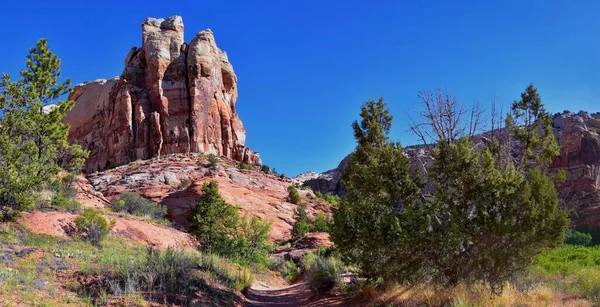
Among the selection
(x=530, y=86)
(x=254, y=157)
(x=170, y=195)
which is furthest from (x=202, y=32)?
(x=530, y=86)

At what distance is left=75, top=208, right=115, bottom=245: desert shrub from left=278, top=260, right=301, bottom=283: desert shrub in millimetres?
8224

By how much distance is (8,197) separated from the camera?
1562cm

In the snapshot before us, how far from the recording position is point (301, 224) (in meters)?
32.7

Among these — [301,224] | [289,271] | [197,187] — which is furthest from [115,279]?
[197,187]

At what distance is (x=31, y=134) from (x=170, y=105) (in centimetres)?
3701

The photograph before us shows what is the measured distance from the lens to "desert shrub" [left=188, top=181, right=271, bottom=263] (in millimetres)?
19422

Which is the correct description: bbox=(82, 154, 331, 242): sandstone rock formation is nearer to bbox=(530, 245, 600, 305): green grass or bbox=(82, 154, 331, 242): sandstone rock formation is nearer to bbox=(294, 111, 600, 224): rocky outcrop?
bbox=(530, 245, 600, 305): green grass

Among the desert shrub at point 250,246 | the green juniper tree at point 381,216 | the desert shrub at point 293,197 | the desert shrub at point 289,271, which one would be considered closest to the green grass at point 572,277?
the green juniper tree at point 381,216

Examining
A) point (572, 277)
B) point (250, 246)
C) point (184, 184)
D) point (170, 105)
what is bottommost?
point (572, 277)

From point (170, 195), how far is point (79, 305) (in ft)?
93.9

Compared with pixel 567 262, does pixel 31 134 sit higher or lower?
higher

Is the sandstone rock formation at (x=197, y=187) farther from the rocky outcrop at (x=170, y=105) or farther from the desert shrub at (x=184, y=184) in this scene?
the rocky outcrop at (x=170, y=105)

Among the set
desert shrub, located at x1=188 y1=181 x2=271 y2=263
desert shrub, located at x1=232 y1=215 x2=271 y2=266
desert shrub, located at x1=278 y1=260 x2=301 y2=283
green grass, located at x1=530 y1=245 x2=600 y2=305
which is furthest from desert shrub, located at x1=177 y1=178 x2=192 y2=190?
green grass, located at x1=530 y1=245 x2=600 y2=305

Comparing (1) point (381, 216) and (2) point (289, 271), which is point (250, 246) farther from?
(1) point (381, 216)
